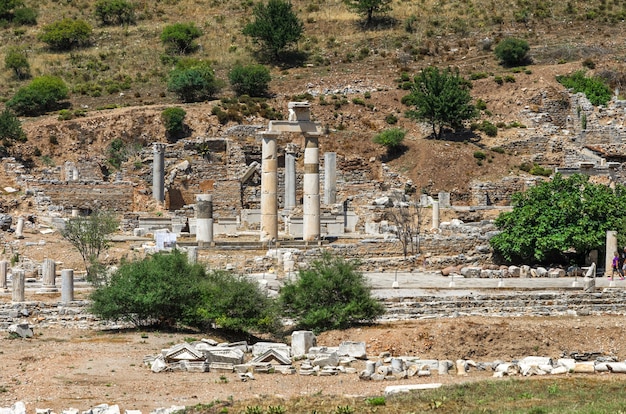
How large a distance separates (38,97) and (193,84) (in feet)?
28.2

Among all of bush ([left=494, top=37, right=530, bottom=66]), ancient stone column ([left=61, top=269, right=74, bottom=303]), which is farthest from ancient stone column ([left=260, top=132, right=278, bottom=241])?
bush ([left=494, top=37, right=530, bottom=66])

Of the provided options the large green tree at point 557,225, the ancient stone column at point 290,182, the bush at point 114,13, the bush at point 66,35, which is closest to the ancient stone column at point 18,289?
the large green tree at point 557,225

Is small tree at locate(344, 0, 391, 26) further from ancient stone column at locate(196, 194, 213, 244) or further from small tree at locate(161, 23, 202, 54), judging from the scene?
ancient stone column at locate(196, 194, 213, 244)

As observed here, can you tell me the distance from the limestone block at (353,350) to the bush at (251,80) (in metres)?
55.2

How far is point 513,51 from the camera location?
100 metres

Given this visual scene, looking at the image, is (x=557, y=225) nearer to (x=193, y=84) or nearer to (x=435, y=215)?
(x=435, y=215)

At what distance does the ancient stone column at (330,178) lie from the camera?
79.6 m

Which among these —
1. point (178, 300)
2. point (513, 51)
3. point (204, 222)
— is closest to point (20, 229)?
point (204, 222)

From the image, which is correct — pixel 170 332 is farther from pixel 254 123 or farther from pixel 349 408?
pixel 254 123

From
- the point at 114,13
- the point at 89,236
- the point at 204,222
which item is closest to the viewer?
the point at 89,236

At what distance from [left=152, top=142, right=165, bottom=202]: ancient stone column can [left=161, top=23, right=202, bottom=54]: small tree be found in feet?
77.6

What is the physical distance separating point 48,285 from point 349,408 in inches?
850

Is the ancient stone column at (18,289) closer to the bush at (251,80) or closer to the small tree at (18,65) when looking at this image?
the bush at (251,80)

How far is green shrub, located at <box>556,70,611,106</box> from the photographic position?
9406 cm
